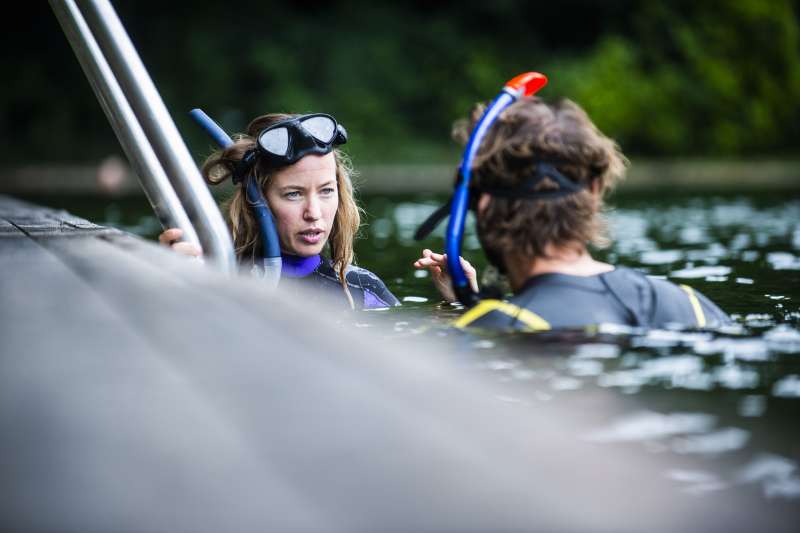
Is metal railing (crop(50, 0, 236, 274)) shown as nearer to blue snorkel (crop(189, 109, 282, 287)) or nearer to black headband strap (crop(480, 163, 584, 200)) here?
blue snorkel (crop(189, 109, 282, 287))

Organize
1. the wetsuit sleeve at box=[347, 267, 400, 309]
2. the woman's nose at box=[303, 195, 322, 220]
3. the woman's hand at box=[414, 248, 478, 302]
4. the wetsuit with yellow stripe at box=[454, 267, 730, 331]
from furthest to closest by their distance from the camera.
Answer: the wetsuit sleeve at box=[347, 267, 400, 309] → the woman's nose at box=[303, 195, 322, 220] → the woman's hand at box=[414, 248, 478, 302] → the wetsuit with yellow stripe at box=[454, 267, 730, 331]

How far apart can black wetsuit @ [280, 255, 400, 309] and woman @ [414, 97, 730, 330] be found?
60.2 inches

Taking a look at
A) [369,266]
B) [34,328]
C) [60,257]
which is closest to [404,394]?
[34,328]

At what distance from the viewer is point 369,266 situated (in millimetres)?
7105

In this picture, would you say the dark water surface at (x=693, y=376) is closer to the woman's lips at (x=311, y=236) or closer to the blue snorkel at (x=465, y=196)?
the blue snorkel at (x=465, y=196)

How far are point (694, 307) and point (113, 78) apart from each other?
2253mm

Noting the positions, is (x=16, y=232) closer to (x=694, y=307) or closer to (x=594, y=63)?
(x=694, y=307)

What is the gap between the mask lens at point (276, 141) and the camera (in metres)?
4.25

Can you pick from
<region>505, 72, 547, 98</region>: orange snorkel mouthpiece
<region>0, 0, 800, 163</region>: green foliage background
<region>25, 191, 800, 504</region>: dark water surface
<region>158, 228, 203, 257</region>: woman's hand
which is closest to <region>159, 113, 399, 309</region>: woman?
<region>25, 191, 800, 504</region>: dark water surface

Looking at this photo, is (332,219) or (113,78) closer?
(113,78)

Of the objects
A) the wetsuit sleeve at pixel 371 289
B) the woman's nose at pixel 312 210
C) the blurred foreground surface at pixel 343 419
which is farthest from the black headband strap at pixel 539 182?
the wetsuit sleeve at pixel 371 289

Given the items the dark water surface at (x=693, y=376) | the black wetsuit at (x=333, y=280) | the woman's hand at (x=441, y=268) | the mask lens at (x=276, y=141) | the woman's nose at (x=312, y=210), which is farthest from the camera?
the black wetsuit at (x=333, y=280)

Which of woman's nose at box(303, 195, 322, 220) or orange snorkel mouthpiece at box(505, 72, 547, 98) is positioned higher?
orange snorkel mouthpiece at box(505, 72, 547, 98)

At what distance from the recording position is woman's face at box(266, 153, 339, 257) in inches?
172
